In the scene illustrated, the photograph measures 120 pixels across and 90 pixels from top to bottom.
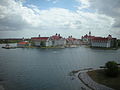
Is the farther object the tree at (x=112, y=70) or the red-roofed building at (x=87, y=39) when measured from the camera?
the red-roofed building at (x=87, y=39)

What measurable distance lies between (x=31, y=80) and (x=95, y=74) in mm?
11059

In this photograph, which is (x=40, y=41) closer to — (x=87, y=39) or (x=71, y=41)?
(x=71, y=41)

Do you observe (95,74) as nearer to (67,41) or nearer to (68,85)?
(68,85)

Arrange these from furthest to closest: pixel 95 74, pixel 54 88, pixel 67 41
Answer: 1. pixel 67 41
2. pixel 95 74
3. pixel 54 88

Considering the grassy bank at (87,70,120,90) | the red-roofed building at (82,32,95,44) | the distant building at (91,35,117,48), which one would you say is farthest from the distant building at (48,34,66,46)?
the grassy bank at (87,70,120,90)

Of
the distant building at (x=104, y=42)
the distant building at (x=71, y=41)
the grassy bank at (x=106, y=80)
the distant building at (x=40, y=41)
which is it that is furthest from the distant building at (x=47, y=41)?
the grassy bank at (x=106, y=80)

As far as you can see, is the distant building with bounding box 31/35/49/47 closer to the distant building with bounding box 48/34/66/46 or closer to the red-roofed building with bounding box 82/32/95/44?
the distant building with bounding box 48/34/66/46

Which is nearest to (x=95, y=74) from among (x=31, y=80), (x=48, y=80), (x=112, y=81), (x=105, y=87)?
(x=112, y=81)

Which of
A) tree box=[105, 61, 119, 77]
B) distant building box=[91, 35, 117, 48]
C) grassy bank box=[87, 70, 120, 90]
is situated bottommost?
grassy bank box=[87, 70, 120, 90]

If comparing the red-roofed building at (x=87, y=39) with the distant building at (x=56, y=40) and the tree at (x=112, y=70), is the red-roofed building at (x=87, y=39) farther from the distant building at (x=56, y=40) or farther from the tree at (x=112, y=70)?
the tree at (x=112, y=70)

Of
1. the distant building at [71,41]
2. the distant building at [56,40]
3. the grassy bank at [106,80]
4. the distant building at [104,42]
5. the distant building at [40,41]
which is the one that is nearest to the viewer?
the grassy bank at [106,80]

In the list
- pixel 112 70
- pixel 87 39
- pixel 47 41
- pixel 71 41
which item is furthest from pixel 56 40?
pixel 112 70

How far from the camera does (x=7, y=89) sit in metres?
19.9

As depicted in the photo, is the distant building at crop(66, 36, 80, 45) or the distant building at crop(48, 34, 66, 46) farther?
the distant building at crop(66, 36, 80, 45)
